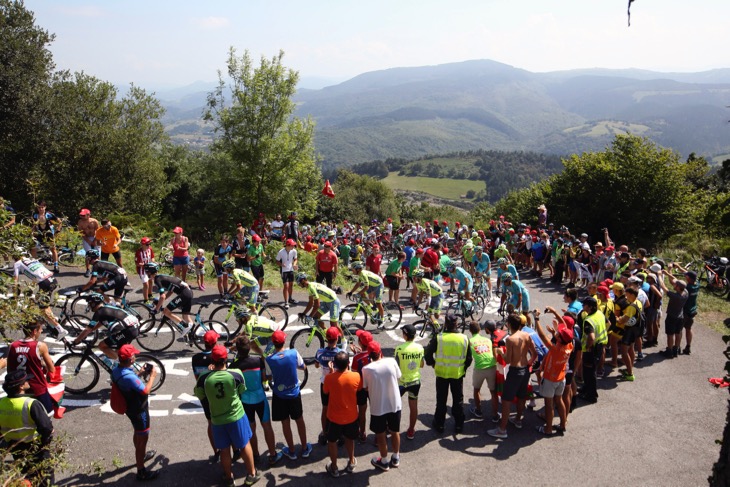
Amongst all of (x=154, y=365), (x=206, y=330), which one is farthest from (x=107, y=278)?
(x=154, y=365)

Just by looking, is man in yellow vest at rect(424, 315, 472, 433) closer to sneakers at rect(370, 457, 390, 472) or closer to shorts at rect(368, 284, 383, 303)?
sneakers at rect(370, 457, 390, 472)

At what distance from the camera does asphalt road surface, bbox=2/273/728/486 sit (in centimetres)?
668

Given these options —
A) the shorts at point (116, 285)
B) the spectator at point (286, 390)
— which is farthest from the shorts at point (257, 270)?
the spectator at point (286, 390)

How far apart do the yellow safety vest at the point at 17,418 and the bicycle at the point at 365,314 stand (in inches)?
266

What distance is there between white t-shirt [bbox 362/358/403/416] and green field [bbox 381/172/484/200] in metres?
166

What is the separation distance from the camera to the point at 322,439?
748cm

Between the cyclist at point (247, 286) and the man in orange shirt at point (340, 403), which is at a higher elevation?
the cyclist at point (247, 286)

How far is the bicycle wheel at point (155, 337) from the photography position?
1016 cm

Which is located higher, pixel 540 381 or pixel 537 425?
pixel 540 381

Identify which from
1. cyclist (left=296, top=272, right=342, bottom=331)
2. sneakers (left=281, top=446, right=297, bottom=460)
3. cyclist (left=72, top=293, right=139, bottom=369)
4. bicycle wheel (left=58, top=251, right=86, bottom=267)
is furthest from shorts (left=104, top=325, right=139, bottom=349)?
bicycle wheel (left=58, top=251, right=86, bottom=267)

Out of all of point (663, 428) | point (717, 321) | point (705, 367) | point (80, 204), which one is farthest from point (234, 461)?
point (80, 204)

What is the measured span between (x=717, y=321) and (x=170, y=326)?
1573 centimetres

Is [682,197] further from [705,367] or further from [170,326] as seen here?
[170,326]

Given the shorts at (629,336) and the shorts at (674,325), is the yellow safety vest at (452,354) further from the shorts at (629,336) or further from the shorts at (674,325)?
the shorts at (674,325)
